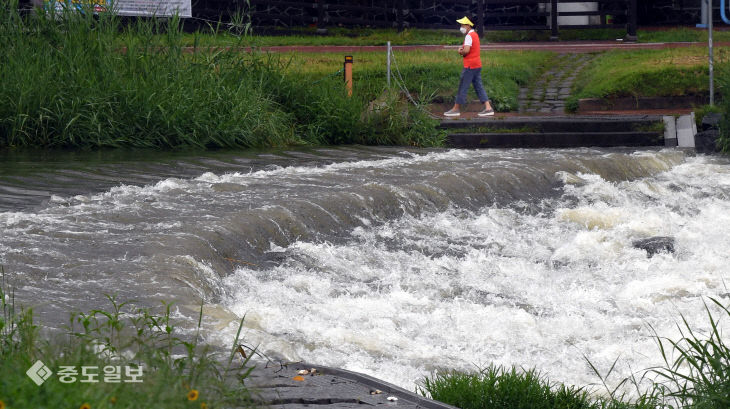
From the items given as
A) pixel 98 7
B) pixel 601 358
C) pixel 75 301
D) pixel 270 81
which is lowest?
pixel 601 358

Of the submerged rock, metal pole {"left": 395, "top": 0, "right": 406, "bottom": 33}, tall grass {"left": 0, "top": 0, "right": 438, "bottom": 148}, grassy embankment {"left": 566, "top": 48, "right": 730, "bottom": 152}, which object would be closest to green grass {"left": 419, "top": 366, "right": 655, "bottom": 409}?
the submerged rock

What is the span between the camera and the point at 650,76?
54.0 feet

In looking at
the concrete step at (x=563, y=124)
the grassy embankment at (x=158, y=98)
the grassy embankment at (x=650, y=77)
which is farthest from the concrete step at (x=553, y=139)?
the grassy embankment at (x=650, y=77)

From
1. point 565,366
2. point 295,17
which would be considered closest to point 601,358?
point 565,366

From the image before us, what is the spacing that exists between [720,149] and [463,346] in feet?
30.0

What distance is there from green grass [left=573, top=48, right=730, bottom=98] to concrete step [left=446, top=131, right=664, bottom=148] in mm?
2105

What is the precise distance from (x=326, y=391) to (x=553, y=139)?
11.0 meters

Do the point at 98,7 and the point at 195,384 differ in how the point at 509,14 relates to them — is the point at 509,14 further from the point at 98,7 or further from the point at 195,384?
the point at 195,384

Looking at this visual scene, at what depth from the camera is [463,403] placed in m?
4.20

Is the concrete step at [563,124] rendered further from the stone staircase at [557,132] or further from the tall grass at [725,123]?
the tall grass at [725,123]

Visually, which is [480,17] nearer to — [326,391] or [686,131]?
[686,131]

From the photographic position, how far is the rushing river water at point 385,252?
554 centimetres

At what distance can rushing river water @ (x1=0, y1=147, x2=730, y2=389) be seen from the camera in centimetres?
554

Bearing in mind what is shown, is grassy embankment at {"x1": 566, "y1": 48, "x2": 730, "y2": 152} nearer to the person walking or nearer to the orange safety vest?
the person walking
